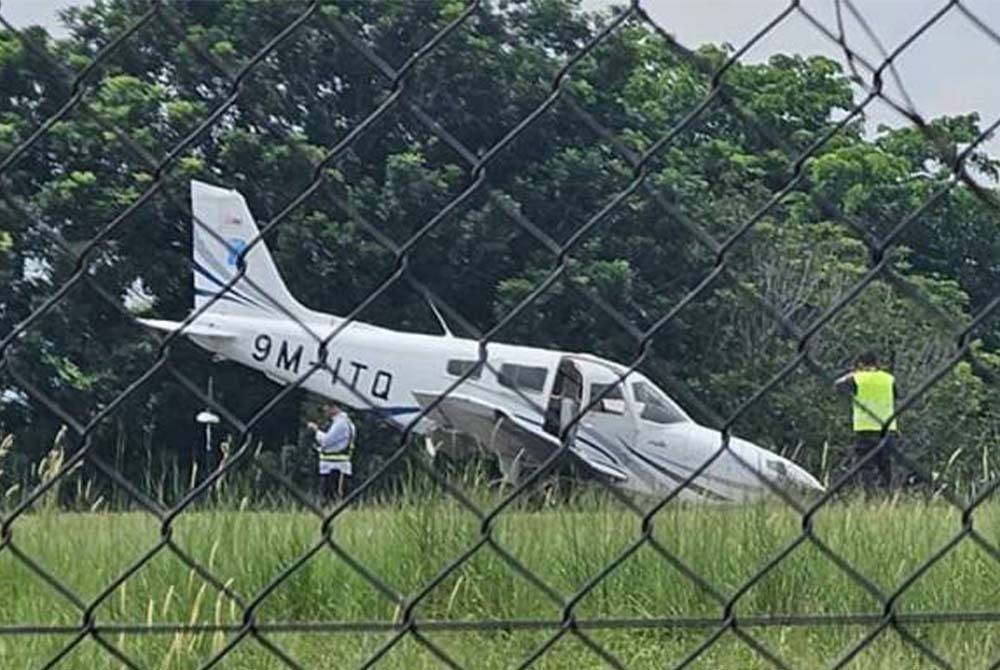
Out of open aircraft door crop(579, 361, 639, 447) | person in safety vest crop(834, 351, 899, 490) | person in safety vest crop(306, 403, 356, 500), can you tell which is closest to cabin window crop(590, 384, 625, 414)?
open aircraft door crop(579, 361, 639, 447)

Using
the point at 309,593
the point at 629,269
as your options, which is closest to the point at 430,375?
the point at 309,593

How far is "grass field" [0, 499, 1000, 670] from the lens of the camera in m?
2.81

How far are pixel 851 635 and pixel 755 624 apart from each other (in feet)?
4.71

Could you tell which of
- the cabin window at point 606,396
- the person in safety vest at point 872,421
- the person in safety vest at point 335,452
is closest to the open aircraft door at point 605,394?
the cabin window at point 606,396

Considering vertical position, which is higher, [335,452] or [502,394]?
[502,394]

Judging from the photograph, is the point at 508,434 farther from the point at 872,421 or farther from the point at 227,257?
the point at 227,257

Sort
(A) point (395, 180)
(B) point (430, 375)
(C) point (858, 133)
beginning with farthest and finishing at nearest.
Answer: (B) point (430, 375) < (A) point (395, 180) < (C) point (858, 133)

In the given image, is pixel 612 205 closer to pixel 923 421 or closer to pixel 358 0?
pixel 358 0

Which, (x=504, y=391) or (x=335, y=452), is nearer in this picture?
(x=504, y=391)

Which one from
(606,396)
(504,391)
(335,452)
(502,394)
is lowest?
(335,452)

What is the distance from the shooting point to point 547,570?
2996 mm

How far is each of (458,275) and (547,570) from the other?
3.90ft

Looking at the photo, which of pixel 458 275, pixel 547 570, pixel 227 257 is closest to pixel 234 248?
pixel 227 257

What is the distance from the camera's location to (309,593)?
10.0ft
